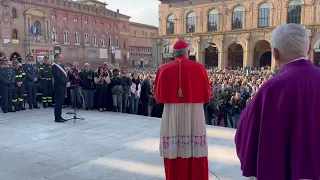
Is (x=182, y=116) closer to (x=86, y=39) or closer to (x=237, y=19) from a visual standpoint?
(x=237, y=19)

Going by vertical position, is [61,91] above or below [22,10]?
below

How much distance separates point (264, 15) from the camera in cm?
3522

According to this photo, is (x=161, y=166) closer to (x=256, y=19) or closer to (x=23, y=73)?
(x=23, y=73)

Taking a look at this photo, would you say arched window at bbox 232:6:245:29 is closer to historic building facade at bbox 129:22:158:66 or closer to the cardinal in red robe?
historic building facade at bbox 129:22:158:66

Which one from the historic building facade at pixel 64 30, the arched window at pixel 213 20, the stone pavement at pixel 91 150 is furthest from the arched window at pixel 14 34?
the stone pavement at pixel 91 150

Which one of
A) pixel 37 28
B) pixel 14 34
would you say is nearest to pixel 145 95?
pixel 14 34

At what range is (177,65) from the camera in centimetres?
366

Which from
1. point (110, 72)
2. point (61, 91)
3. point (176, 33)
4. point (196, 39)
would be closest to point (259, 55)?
point (196, 39)

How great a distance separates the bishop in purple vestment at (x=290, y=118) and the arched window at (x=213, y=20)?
3814 centimetres

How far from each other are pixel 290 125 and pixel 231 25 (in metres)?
37.6

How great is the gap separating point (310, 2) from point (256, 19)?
6.16 m

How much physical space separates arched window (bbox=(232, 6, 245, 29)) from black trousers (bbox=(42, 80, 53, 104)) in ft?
101

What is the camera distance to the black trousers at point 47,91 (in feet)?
35.1

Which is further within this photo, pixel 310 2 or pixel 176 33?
pixel 176 33
